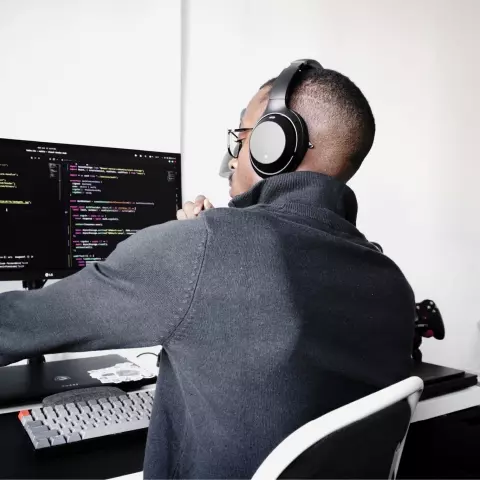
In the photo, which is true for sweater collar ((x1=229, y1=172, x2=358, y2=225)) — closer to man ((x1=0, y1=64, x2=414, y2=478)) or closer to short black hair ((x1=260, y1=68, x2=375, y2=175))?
man ((x1=0, y1=64, x2=414, y2=478))

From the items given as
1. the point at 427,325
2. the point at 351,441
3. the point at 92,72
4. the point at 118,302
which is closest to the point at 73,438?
the point at 118,302

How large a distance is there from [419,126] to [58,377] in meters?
1.63

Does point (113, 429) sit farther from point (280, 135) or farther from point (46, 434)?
point (280, 135)

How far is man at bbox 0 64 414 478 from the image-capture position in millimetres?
581

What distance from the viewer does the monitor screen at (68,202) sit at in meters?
1.15

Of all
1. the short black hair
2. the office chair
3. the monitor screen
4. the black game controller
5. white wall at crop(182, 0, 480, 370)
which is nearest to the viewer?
the office chair

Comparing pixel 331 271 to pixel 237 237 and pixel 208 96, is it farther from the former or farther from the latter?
pixel 208 96

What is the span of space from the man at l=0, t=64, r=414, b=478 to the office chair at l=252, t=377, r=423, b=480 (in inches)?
3.0

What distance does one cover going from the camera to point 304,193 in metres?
0.73

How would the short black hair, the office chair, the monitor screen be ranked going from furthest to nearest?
the monitor screen, the short black hair, the office chair

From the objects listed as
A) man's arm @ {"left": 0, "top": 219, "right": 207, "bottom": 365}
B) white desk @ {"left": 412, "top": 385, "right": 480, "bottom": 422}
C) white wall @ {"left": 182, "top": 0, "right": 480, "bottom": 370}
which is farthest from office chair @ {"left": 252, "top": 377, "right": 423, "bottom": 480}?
white wall @ {"left": 182, "top": 0, "right": 480, "bottom": 370}

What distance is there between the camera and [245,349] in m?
0.59

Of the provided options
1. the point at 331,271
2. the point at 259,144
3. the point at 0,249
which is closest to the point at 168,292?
the point at 331,271

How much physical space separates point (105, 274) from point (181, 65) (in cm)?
122
